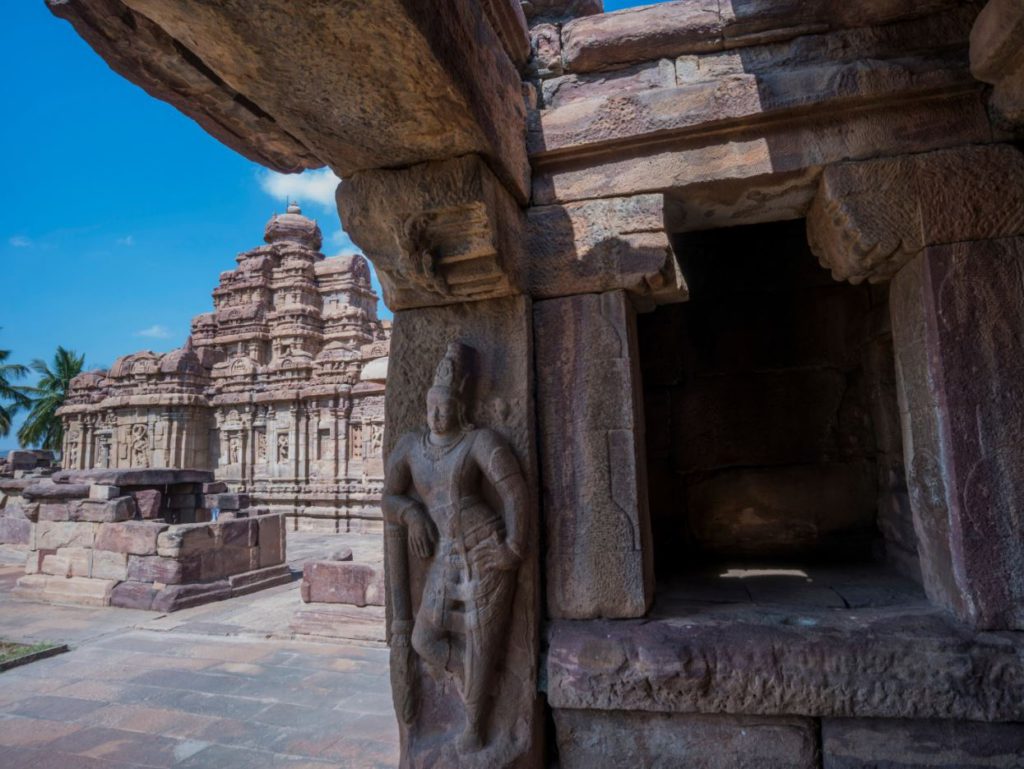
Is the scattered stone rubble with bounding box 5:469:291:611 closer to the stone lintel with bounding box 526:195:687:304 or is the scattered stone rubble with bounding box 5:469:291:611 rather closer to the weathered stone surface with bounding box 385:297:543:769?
the weathered stone surface with bounding box 385:297:543:769

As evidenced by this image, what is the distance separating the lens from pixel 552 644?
2.25m

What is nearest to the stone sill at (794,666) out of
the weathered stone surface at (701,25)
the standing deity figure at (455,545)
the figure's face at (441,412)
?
the standing deity figure at (455,545)

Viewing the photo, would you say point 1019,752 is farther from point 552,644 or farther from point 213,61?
point 213,61

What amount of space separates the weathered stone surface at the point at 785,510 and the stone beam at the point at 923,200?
1.59m

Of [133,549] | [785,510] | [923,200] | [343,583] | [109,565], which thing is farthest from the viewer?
[109,565]

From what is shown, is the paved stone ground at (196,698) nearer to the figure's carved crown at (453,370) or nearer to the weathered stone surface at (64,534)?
the weathered stone surface at (64,534)

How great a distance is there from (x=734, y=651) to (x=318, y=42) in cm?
232

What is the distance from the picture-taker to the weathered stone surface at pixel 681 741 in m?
2.10

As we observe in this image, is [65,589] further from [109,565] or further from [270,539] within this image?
[270,539]

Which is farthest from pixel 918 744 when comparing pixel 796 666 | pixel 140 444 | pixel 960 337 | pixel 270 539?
pixel 140 444

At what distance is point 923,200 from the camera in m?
2.25

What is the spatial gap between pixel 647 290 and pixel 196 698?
158 inches

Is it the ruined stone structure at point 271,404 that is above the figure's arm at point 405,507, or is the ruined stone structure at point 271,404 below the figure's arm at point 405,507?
above

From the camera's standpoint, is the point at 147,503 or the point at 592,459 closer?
the point at 592,459
